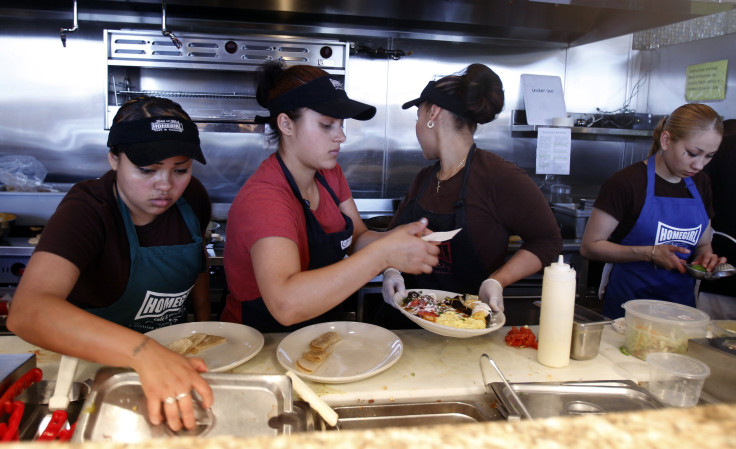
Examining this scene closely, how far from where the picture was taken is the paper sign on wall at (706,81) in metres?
4.04

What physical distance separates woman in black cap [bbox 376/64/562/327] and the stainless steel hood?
5.15 ft

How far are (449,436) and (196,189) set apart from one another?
76.9 inches

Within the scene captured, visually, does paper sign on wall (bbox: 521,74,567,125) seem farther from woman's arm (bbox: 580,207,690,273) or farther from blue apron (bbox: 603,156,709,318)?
woman's arm (bbox: 580,207,690,273)

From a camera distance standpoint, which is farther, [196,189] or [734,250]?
[734,250]

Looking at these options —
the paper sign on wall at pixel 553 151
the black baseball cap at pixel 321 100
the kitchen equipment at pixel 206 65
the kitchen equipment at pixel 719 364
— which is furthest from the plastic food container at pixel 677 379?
the paper sign on wall at pixel 553 151

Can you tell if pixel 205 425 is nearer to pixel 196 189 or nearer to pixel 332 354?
pixel 332 354

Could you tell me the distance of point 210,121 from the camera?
12.7 ft

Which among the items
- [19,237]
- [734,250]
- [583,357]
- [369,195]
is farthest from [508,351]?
[19,237]

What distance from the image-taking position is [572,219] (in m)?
4.09

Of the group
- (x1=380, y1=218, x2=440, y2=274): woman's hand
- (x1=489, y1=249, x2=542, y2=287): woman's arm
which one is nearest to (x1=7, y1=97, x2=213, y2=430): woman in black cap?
(x1=380, y1=218, x2=440, y2=274): woman's hand

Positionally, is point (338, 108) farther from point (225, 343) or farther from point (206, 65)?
point (206, 65)

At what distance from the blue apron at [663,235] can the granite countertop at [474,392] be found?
0.97 metres

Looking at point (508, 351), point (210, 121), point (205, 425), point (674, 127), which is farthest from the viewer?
point (210, 121)

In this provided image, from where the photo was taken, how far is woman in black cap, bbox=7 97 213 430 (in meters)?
1.14
